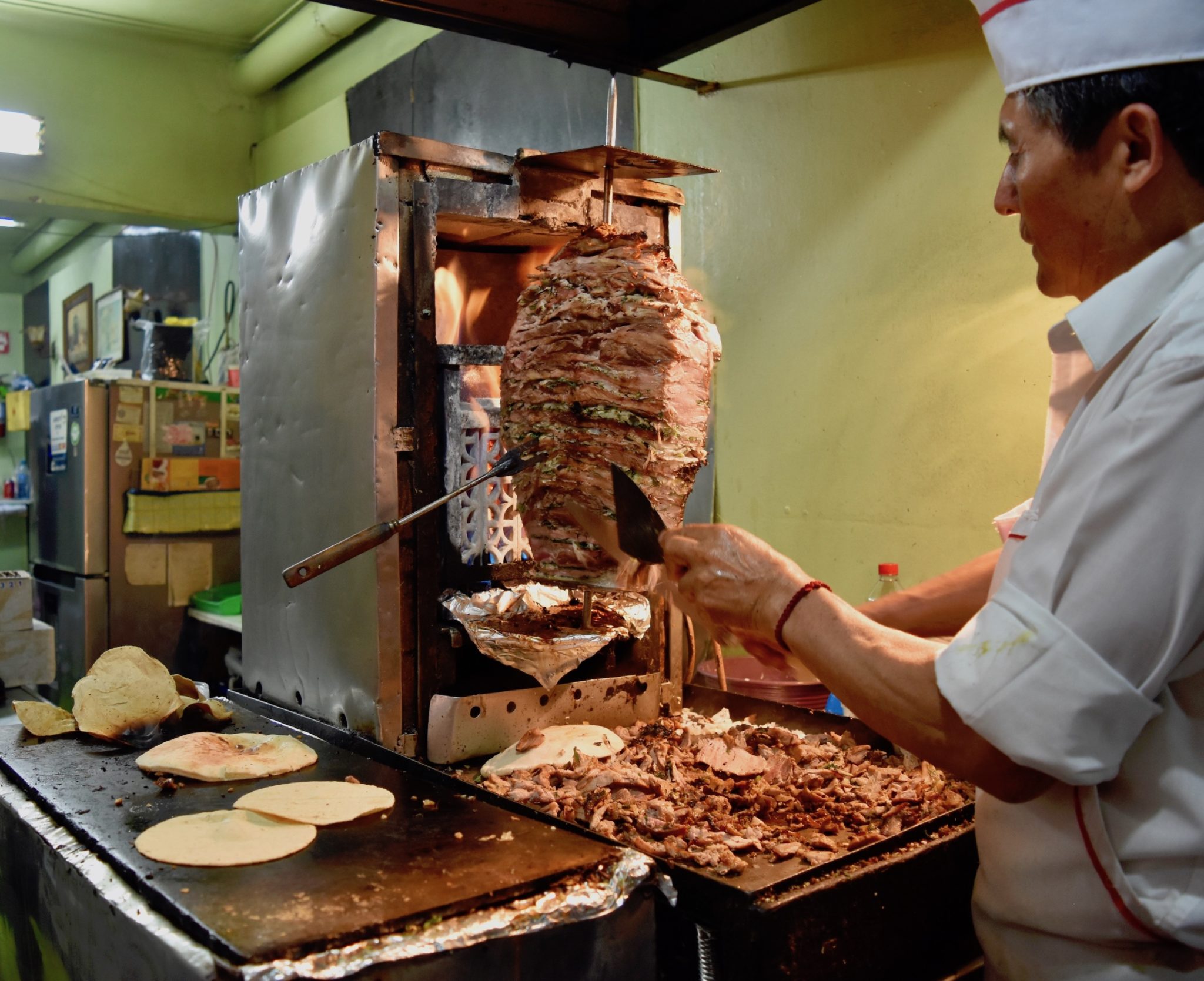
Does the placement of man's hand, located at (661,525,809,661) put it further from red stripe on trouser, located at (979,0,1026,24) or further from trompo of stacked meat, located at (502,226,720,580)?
red stripe on trouser, located at (979,0,1026,24)

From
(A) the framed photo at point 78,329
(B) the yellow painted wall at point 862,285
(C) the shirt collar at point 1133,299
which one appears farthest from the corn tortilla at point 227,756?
(A) the framed photo at point 78,329

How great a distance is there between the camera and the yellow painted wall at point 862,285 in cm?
274

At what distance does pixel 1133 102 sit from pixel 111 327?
7.85 metres

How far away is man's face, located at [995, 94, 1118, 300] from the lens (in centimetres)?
125

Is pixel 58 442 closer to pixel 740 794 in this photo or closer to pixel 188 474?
pixel 188 474

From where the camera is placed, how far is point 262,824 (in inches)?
61.2

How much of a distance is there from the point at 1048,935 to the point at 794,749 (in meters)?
0.75

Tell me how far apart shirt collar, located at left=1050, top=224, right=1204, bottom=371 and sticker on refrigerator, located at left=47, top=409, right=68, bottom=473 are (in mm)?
5528

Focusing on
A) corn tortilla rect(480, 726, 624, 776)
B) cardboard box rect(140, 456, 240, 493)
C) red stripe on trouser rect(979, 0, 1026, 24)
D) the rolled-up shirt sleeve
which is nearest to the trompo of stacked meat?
corn tortilla rect(480, 726, 624, 776)

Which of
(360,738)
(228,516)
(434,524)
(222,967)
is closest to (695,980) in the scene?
(222,967)

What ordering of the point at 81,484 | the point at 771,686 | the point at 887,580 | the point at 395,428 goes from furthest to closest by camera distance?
the point at 81,484, the point at 887,580, the point at 771,686, the point at 395,428

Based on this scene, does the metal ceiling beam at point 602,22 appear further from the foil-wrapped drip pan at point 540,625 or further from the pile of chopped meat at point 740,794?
the pile of chopped meat at point 740,794

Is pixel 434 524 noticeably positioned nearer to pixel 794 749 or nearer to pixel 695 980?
pixel 794 749

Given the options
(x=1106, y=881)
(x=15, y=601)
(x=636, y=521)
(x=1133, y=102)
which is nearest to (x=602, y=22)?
(x=636, y=521)
